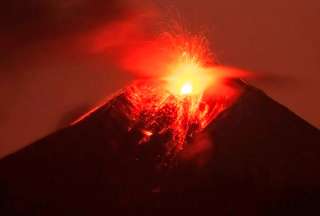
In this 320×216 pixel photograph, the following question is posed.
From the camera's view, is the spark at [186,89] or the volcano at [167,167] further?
the spark at [186,89]

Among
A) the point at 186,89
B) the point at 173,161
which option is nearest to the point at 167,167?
the point at 173,161

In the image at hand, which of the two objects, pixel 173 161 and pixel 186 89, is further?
pixel 186 89

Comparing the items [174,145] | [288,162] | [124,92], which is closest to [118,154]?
[174,145]

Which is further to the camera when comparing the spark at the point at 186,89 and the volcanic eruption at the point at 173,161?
the spark at the point at 186,89

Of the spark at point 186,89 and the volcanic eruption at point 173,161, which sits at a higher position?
the spark at point 186,89

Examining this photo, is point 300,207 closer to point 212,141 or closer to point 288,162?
point 288,162

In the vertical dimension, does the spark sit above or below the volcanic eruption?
above

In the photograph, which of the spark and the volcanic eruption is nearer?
the volcanic eruption

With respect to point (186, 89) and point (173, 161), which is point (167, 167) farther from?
point (186, 89)
